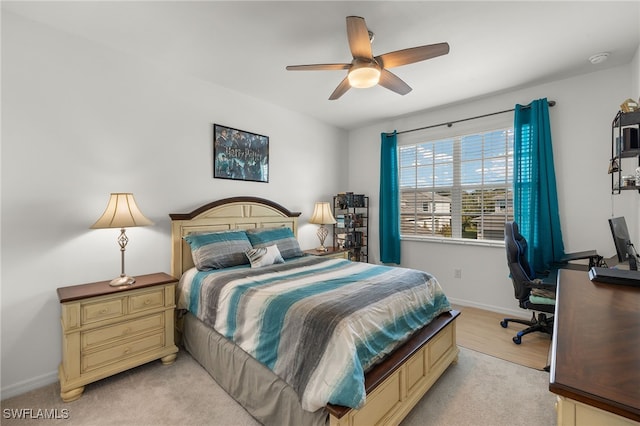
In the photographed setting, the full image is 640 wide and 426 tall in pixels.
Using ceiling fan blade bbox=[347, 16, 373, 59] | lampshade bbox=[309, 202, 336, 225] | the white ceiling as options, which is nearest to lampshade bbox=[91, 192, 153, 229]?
the white ceiling

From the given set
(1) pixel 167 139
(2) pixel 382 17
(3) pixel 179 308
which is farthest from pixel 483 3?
(3) pixel 179 308

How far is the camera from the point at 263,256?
283cm

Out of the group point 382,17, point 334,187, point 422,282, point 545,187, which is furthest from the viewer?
point 334,187

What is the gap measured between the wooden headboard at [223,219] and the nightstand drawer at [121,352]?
0.65 m

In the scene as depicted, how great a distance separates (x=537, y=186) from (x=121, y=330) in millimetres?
4247

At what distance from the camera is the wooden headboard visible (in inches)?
112

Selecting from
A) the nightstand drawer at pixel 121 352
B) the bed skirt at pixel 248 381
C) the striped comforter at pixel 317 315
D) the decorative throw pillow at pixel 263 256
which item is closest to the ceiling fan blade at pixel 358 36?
the striped comforter at pixel 317 315

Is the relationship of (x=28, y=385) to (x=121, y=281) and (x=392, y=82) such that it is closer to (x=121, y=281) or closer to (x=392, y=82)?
(x=121, y=281)

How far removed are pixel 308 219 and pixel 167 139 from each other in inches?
86.7

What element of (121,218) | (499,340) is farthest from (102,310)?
(499,340)

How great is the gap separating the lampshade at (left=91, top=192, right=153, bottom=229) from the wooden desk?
2.64 m

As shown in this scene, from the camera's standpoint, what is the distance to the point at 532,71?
2.90 metres

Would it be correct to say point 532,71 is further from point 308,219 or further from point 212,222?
point 212,222

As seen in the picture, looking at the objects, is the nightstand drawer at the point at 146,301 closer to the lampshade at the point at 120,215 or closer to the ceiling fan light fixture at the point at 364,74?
the lampshade at the point at 120,215
